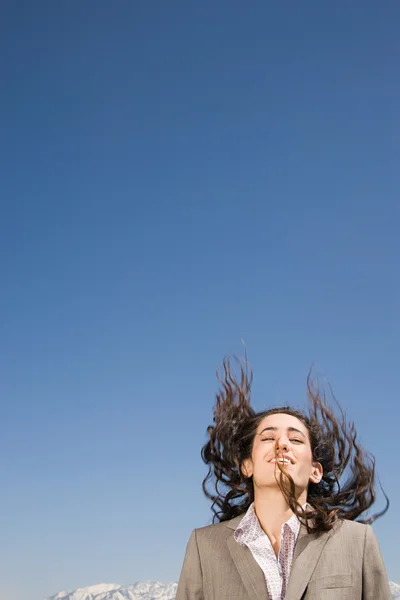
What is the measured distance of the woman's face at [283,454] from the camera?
19.5ft

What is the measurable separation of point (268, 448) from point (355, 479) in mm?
1116

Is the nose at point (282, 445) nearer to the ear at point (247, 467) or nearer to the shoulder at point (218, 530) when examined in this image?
the ear at point (247, 467)

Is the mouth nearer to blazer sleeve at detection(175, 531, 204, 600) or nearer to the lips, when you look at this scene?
the lips

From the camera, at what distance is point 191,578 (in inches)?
233

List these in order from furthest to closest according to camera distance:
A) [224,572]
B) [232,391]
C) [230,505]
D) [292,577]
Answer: [232,391] → [230,505] → [224,572] → [292,577]

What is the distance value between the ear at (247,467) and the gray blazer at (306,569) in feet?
1.76

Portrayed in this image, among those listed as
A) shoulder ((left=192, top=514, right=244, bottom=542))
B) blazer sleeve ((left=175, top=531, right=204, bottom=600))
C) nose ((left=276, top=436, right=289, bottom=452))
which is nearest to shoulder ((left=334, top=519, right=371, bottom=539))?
nose ((left=276, top=436, right=289, bottom=452))

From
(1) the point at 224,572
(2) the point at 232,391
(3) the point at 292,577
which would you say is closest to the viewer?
(3) the point at 292,577

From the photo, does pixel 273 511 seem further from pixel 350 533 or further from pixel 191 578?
pixel 191 578

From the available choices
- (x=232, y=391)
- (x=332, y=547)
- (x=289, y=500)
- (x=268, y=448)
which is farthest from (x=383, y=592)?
(x=232, y=391)

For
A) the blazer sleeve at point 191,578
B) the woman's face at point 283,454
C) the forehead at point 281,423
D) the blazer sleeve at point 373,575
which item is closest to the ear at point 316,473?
the woman's face at point 283,454

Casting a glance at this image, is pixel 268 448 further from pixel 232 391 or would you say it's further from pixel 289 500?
pixel 232 391

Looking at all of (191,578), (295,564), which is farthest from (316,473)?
(191,578)

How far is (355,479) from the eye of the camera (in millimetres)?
6641
